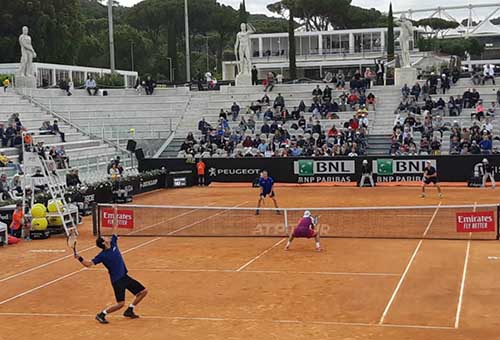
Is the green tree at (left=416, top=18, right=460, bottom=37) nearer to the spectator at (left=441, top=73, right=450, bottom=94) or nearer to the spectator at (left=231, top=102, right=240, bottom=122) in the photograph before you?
the spectator at (left=441, top=73, right=450, bottom=94)

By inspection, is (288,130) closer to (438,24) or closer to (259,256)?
(259,256)

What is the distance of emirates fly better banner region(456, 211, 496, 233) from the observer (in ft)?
72.0

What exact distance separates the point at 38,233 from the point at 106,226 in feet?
6.90

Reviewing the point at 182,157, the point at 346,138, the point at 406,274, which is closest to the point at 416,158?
the point at 346,138

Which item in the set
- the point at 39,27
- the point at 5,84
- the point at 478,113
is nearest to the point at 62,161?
the point at 5,84

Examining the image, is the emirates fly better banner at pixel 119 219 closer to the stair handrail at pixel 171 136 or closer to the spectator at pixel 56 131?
the spectator at pixel 56 131

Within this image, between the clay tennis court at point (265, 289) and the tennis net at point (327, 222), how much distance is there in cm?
54

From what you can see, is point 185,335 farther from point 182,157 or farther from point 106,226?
point 182,157

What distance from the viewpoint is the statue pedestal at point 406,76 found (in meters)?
50.0

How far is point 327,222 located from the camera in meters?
25.0

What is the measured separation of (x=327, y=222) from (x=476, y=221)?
4896 mm

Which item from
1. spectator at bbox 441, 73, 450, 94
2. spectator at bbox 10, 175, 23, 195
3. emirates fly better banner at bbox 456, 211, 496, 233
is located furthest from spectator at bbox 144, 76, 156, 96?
emirates fly better banner at bbox 456, 211, 496, 233

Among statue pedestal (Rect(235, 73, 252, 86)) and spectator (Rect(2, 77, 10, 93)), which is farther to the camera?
statue pedestal (Rect(235, 73, 252, 86))

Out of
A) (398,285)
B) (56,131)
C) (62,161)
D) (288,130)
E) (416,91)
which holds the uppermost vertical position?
(416,91)
